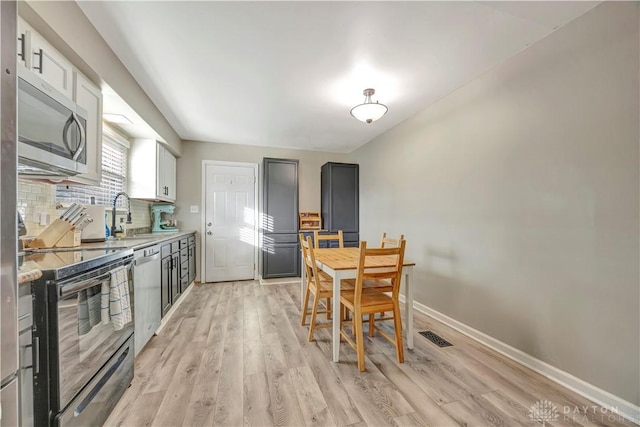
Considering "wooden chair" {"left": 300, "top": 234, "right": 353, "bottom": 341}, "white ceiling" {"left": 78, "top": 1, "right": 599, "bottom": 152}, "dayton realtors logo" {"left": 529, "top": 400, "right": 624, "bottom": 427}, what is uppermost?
"white ceiling" {"left": 78, "top": 1, "right": 599, "bottom": 152}

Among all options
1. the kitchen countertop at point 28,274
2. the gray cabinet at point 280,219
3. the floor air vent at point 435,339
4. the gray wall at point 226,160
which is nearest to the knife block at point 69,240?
the kitchen countertop at point 28,274

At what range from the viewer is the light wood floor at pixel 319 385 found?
1.48 metres

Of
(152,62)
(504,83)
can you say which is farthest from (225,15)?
(504,83)

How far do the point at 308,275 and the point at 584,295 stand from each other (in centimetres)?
213

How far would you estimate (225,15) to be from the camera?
1.70m

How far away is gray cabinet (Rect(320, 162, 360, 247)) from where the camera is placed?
4.71 m

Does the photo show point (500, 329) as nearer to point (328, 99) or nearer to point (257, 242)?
point (328, 99)

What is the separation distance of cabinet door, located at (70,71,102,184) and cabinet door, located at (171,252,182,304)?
1.32 metres

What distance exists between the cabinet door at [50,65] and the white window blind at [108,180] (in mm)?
883

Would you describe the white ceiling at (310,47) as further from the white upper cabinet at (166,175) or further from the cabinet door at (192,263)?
the cabinet door at (192,263)

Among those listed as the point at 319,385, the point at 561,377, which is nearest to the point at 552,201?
the point at 561,377

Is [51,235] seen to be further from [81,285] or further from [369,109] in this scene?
[369,109]

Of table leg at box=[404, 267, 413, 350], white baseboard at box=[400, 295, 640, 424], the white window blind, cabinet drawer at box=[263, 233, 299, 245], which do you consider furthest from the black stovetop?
white baseboard at box=[400, 295, 640, 424]

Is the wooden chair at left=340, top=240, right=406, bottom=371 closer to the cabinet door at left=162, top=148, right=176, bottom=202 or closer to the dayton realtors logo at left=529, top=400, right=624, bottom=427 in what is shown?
the dayton realtors logo at left=529, top=400, right=624, bottom=427
